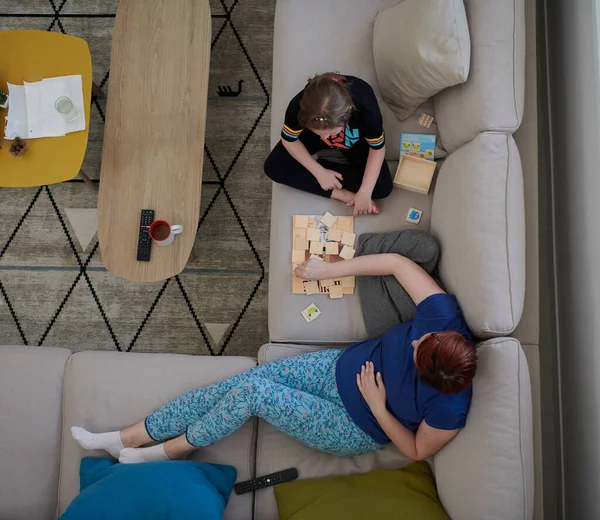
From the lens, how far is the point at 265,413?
6.50 ft

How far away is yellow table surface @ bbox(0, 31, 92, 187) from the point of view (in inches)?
88.1

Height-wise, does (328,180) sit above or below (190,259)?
above

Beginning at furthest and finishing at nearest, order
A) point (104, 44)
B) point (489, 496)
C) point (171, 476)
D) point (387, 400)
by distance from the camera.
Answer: point (104, 44) < point (387, 400) < point (171, 476) < point (489, 496)

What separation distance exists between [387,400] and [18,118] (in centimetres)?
202

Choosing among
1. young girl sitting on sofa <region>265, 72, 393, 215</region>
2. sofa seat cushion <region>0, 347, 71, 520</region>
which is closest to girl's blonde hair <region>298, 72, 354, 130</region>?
young girl sitting on sofa <region>265, 72, 393, 215</region>

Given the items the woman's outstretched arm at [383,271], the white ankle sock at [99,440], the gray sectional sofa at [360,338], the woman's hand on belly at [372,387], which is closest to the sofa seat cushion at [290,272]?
the gray sectional sofa at [360,338]

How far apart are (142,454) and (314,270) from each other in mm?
1018

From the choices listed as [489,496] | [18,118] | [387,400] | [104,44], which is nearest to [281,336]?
[387,400]

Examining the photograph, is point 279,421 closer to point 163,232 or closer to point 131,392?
point 131,392

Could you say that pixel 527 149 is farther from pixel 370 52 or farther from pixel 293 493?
pixel 293 493

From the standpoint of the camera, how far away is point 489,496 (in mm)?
1713

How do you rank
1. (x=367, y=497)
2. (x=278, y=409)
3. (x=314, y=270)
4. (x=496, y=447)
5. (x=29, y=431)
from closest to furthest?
1. (x=496, y=447)
2. (x=367, y=497)
3. (x=278, y=409)
4. (x=29, y=431)
5. (x=314, y=270)

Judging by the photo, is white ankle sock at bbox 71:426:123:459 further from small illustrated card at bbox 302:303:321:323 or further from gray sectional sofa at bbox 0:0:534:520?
small illustrated card at bbox 302:303:321:323

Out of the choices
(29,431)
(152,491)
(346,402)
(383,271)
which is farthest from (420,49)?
(29,431)
